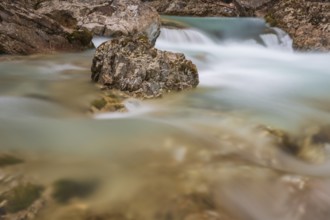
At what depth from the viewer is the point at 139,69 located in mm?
6816

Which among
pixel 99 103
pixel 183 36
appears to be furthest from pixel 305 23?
pixel 99 103

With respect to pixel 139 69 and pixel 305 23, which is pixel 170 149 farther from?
pixel 305 23

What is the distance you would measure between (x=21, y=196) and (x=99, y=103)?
280 centimetres

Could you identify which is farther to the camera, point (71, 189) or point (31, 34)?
point (31, 34)

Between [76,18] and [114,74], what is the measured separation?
5.26 m

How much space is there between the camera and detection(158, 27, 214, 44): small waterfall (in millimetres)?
13602

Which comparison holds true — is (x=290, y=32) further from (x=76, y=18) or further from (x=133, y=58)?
(x=133, y=58)

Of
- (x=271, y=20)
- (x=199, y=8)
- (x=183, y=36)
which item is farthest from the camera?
(x=199, y=8)

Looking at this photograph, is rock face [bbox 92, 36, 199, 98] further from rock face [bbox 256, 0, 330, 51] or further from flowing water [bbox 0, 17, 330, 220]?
rock face [bbox 256, 0, 330, 51]

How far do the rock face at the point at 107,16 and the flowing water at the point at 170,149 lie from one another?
346cm

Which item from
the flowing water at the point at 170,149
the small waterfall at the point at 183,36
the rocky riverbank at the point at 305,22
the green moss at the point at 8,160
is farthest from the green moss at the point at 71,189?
the rocky riverbank at the point at 305,22

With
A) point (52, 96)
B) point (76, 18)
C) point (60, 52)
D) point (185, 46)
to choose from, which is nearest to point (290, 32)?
point (185, 46)

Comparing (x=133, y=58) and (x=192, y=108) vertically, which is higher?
(x=133, y=58)

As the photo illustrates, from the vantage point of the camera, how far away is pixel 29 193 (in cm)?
333
